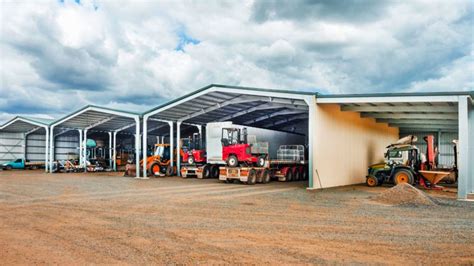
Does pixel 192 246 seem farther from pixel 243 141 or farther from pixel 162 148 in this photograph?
pixel 162 148

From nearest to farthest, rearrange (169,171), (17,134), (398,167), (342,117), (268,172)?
(398,167) → (342,117) → (268,172) → (169,171) → (17,134)

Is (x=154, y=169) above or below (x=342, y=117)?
below

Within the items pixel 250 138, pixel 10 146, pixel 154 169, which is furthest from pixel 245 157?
pixel 10 146

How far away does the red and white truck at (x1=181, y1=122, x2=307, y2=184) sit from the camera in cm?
2150

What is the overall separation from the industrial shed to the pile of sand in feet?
8.16

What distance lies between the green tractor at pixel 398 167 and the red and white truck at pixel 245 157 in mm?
5282

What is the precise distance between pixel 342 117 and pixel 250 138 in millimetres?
5544

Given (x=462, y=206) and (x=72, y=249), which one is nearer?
(x=72, y=249)

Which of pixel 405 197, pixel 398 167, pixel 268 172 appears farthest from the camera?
pixel 268 172

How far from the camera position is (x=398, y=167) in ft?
64.3

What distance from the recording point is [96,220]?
387 inches

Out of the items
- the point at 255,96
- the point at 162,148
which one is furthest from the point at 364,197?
the point at 162,148

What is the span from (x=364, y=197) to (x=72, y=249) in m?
11.1

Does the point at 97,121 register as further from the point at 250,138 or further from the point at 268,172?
the point at 268,172
